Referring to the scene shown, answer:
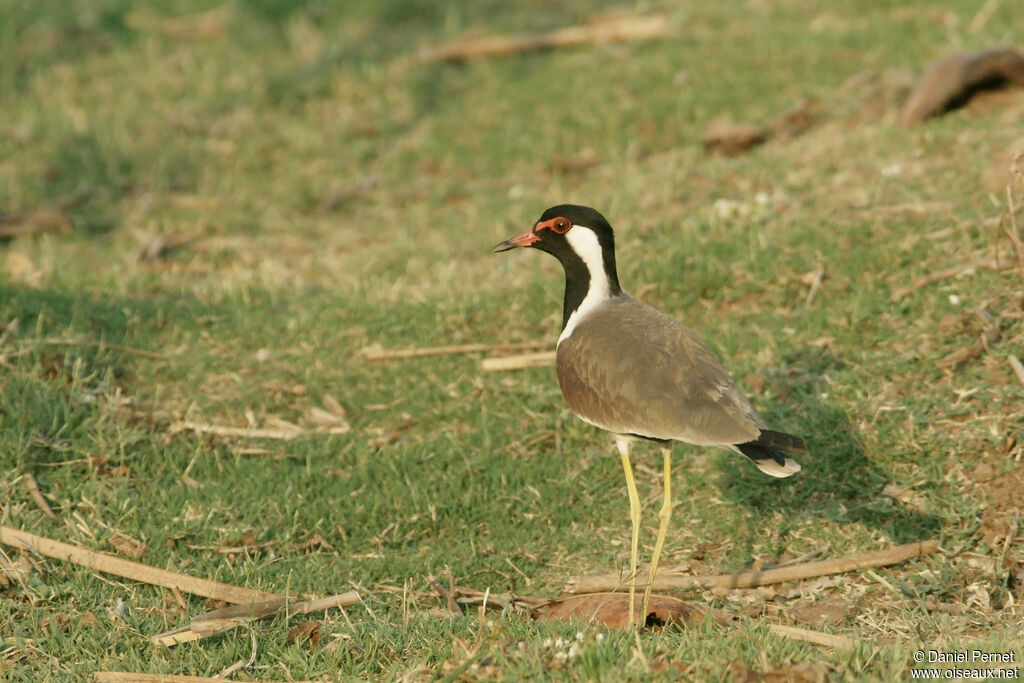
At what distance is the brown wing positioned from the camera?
504 centimetres

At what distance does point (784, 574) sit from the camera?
18.4ft

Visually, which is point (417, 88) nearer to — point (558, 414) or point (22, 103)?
point (22, 103)

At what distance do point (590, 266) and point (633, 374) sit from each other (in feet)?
2.54

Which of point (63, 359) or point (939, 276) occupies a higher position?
point (939, 276)

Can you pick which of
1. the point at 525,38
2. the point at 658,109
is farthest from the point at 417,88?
the point at 658,109

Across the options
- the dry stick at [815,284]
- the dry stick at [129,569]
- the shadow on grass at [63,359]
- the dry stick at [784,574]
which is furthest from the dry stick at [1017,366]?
the shadow on grass at [63,359]

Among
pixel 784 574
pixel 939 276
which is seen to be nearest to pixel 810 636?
pixel 784 574

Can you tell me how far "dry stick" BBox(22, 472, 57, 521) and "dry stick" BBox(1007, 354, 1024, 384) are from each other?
487 cm

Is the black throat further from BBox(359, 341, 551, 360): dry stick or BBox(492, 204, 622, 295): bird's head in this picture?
BBox(359, 341, 551, 360): dry stick

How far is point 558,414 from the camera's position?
682 centimetres

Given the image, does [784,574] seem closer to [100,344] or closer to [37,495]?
[37,495]

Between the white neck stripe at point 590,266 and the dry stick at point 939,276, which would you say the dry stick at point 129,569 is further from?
the dry stick at point 939,276

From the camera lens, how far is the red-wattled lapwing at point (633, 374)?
4.99 m

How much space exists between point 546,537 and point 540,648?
1.80m
